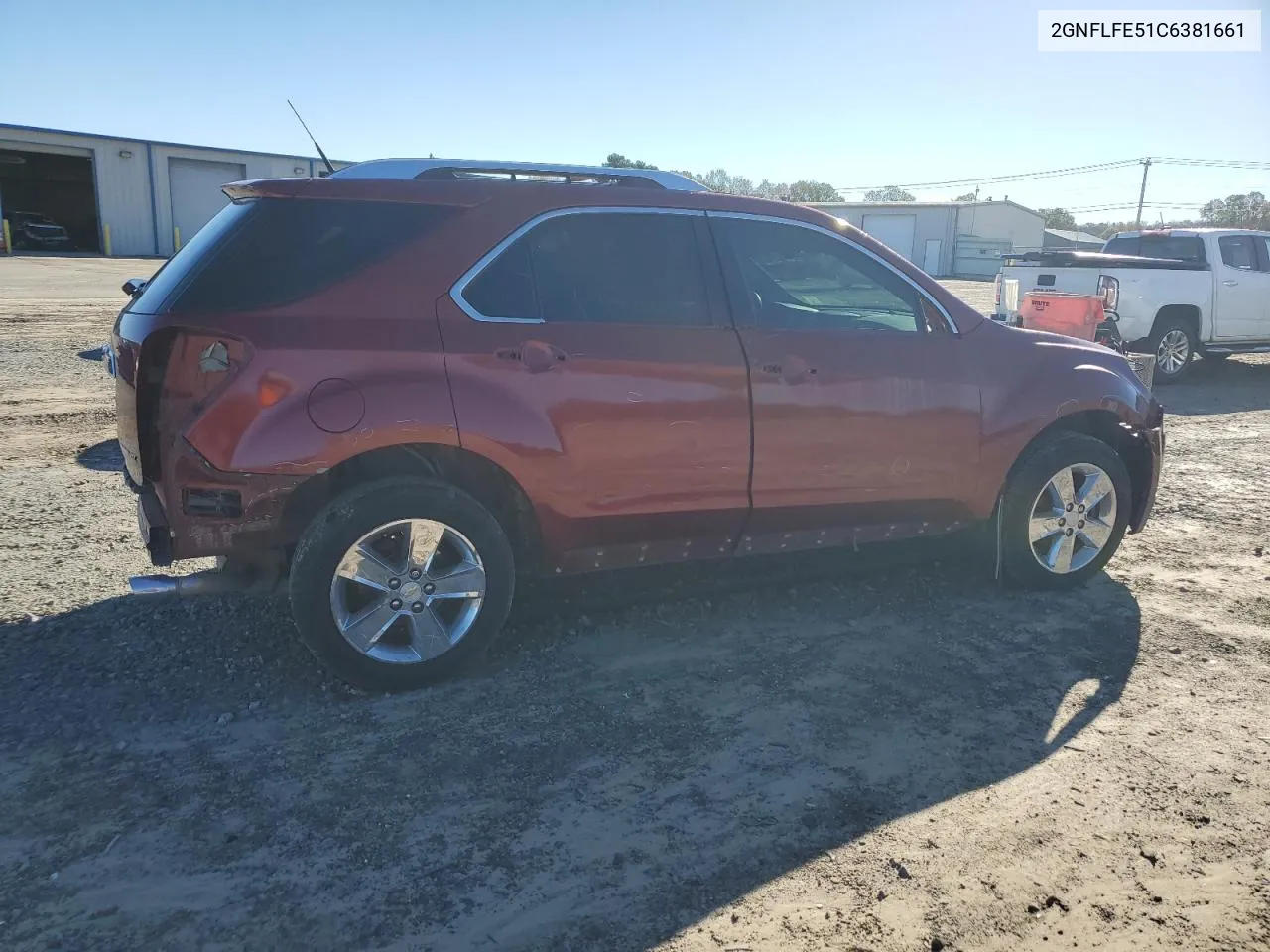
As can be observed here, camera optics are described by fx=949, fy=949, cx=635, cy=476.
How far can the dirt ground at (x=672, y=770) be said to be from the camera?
2.55m

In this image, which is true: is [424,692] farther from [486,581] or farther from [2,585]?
[2,585]

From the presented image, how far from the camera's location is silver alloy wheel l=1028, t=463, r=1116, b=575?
479 centimetres

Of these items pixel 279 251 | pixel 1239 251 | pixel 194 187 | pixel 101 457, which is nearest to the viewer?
pixel 279 251

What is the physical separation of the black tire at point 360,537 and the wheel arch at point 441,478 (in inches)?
3.3

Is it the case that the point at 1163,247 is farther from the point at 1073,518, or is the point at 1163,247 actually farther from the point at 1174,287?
the point at 1073,518

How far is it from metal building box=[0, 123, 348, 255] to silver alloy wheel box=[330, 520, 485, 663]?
133 ft

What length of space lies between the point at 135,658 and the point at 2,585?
4.12 feet

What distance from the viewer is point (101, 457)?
7.14m

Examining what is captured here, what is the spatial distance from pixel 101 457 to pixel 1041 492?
6.50 metres

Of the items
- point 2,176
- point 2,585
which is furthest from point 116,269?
point 2,585

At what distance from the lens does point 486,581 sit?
374 centimetres

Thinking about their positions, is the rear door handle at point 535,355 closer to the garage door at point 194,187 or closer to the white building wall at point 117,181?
the white building wall at point 117,181

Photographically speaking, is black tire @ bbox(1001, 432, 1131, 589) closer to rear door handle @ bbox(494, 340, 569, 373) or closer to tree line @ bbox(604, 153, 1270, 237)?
rear door handle @ bbox(494, 340, 569, 373)


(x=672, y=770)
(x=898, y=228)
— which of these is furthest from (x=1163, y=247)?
(x=898, y=228)
